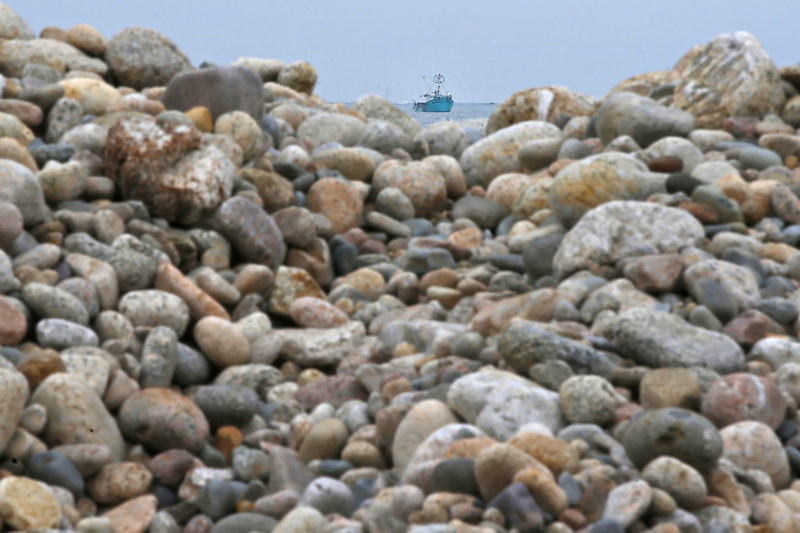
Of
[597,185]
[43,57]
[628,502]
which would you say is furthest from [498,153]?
[628,502]

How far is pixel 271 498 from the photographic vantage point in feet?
13.9

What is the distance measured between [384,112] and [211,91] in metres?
3.29

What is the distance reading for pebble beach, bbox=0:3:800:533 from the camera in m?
3.96

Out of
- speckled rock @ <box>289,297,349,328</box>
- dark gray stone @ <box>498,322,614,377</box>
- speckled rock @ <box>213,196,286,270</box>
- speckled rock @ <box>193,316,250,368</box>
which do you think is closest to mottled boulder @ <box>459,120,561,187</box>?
speckled rock @ <box>213,196,286,270</box>

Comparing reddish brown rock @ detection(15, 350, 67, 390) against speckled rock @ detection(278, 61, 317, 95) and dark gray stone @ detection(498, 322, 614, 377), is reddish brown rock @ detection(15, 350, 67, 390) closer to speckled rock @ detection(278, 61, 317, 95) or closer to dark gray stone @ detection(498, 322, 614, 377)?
dark gray stone @ detection(498, 322, 614, 377)

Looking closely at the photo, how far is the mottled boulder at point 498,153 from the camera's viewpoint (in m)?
9.91

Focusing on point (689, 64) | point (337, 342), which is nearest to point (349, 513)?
point (337, 342)

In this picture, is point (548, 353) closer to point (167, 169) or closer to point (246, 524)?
point (246, 524)

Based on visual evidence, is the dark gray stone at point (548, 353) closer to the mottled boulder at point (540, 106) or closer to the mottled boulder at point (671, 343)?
the mottled boulder at point (671, 343)

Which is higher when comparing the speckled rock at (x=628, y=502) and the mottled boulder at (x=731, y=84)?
the mottled boulder at (x=731, y=84)

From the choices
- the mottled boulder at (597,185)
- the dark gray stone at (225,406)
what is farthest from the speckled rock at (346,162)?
the dark gray stone at (225,406)

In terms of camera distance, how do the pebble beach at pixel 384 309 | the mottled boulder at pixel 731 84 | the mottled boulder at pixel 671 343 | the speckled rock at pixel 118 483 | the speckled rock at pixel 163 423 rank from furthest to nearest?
1. the mottled boulder at pixel 731 84
2. the speckled rock at pixel 163 423
3. the mottled boulder at pixel 671 343
4. the speckled rock at pixel 118 483
5. the pebble beach at pixel 384 309

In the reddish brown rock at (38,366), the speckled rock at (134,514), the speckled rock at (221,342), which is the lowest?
the speckled rock at (134,514)

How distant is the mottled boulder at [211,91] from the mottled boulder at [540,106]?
11.5ft
